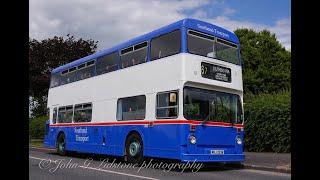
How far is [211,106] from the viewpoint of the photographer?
13469 mm

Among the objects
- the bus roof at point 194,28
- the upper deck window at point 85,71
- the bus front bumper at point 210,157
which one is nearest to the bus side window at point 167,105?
the bus front bumper at point 210,157

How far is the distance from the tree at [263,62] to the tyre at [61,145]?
2423 cm

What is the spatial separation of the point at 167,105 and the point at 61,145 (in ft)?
29.6

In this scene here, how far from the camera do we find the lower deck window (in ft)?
48.2

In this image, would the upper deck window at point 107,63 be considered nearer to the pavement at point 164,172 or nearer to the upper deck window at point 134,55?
the upper deck window at point 134,55

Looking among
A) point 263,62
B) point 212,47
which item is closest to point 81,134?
point 212,47

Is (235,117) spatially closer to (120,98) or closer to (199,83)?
(199,83)

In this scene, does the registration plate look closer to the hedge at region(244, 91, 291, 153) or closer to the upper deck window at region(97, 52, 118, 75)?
the upper deck window at region(97, 52, 118, 75)

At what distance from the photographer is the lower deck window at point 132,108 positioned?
14701 mm

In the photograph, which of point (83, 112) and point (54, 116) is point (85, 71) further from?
point (54, 116)

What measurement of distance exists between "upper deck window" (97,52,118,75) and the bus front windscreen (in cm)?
431

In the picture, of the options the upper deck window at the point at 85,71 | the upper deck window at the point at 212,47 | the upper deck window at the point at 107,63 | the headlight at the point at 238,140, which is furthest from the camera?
the upper deck window at the point at 85,71

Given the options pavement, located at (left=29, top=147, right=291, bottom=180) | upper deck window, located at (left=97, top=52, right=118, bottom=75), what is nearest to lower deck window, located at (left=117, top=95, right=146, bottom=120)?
upper deck window, located at (left=97, top=52, right=118, bottom=75)
